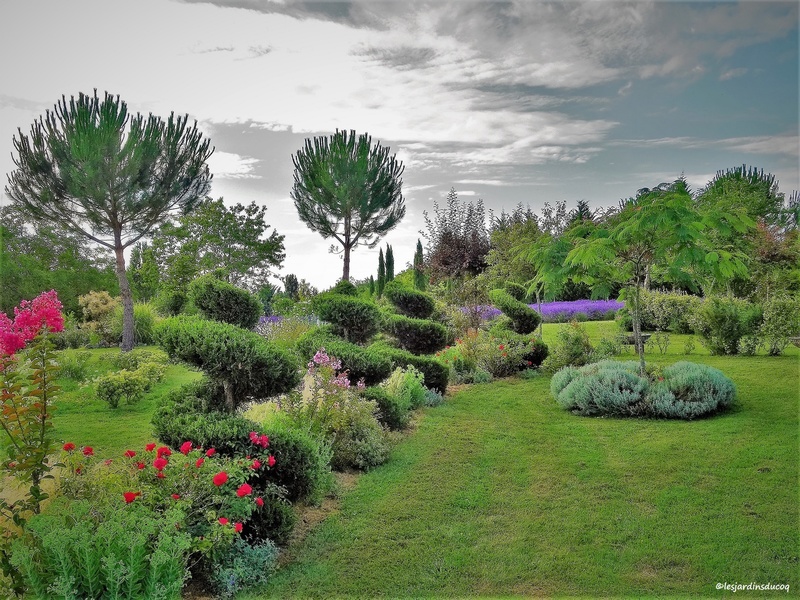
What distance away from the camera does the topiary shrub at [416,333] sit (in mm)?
10898

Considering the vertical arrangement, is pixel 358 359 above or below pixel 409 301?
below

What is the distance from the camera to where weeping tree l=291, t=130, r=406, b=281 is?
24234mm

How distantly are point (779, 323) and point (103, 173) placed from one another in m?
17.7

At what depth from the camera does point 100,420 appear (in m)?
7.65

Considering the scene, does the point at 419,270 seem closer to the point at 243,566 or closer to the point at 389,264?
the point at 389,264

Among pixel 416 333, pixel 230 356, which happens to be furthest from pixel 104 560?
pixel 416 333

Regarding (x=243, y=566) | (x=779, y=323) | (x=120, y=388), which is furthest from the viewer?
(x=779, y=323)

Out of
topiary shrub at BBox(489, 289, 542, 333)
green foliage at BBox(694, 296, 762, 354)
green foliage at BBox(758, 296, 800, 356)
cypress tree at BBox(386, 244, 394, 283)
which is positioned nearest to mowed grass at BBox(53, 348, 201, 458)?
topiary shrub at BBox(489, 289, 542, 333)

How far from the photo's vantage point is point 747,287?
17828mm

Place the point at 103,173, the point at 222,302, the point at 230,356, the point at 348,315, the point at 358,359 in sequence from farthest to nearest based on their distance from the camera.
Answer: the point at 103,173 < the point at 348,315 < the point at 358,359 < the point at 222,302 < the point at 230,356

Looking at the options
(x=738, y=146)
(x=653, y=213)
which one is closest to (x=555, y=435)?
(x=653, y=213)

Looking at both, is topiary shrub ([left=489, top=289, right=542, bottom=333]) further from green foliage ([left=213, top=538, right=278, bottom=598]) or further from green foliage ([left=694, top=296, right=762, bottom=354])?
green foliage ([left=213, top=538, right=278, bottom=598])

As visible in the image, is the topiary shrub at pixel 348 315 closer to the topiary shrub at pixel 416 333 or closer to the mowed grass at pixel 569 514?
the topiary shrub at pixel 416 333

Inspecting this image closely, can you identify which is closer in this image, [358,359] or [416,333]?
[358,359]
